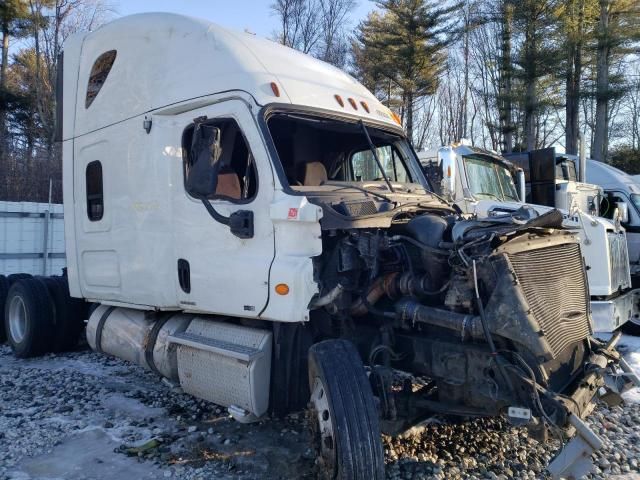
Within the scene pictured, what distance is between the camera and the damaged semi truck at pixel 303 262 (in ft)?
11.4

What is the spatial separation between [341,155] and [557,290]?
253 centimetres

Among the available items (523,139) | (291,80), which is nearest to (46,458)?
(291,80)

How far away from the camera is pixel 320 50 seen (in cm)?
3102

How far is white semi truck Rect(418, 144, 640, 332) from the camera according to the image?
705cm

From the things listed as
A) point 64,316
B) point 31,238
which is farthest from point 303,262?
point 31,238

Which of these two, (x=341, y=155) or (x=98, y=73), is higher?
(x=98, y=73)

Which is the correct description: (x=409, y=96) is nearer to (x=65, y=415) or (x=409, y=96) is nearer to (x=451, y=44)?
(x=451, y=44)

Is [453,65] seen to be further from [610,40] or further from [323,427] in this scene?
[323,427]

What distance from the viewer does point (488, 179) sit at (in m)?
8.70

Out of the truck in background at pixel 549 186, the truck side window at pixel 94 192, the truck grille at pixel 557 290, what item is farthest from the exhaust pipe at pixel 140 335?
the truck in background at pixel 549 186

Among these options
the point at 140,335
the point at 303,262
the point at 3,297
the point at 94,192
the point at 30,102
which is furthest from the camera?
the point at 30,102

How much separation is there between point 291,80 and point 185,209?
1.42m

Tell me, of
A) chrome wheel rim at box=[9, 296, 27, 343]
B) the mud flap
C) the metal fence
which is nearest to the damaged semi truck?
the mud flap

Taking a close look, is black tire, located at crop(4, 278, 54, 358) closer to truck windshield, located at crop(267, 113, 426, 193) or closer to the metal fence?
the metal fence
